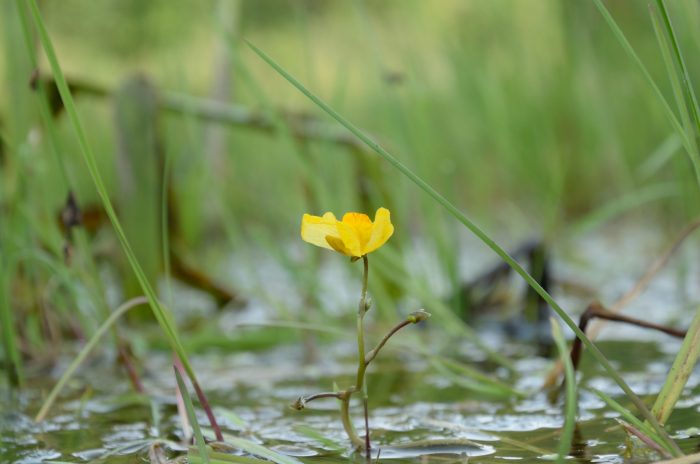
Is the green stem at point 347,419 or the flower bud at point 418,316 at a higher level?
the flower bud at point 418,316

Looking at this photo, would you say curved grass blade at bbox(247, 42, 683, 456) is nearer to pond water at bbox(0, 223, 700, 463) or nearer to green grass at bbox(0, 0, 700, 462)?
green grass at bbox(0, 0, 700, 462)

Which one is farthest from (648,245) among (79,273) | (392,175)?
(79,273)

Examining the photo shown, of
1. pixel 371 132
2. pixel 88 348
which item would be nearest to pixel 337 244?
pixel 88 348

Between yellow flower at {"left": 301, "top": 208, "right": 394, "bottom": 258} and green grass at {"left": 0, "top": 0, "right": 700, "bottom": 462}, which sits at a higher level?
green grass at {"left": 0, "top": 0, "right": 700, "bottom": 462}

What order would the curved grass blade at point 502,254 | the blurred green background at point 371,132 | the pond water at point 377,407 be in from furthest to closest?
the blurred green background at point 371,132 < the pond water at point 377,407 < the curved grass blade at point 502,254

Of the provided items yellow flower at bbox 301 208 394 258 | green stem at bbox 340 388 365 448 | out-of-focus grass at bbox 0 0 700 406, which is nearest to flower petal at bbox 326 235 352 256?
yellow flower at bbox 301 208 394 258

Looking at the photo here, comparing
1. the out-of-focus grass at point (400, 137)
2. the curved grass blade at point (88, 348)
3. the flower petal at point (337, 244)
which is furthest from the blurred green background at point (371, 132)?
the flower petal at point (337, 244)

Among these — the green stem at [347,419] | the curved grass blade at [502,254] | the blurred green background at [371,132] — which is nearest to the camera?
the curved grass blade at [502,254]

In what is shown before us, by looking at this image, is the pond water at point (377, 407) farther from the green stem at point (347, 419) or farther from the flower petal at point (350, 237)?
the flower petal at point (350, 237)

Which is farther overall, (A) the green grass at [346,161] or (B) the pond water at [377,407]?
(A) the green grass at [346,161]
